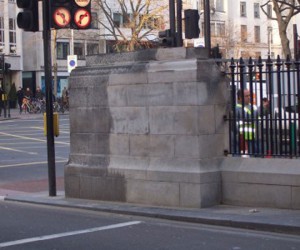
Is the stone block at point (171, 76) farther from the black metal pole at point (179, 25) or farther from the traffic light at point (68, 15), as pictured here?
the black metal pole at point (179, 25)

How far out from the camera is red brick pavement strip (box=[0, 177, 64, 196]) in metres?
13.3

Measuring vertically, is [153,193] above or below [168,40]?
below

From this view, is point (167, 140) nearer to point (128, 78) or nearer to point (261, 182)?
point (128, 78)

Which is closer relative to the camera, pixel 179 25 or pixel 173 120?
pixel 173 120

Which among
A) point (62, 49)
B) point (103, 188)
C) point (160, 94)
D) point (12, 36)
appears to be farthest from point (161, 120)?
point (62, 49)

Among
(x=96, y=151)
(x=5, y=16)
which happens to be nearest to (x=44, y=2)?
(x=96, y=151)

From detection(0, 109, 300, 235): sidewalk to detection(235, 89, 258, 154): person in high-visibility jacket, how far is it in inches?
39.1

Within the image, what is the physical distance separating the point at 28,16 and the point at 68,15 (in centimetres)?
75

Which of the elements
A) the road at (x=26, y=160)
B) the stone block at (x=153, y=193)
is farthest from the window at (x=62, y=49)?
the stone block at (x=153, y=193)

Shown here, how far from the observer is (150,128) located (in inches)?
427

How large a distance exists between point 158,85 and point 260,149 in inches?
76.4

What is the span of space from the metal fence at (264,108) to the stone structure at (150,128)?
0.75ft

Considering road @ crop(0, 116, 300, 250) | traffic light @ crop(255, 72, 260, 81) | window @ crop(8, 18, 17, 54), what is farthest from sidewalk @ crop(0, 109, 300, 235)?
window @ crop(8, 18, 17, 54)

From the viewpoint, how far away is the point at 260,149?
34.0ft
